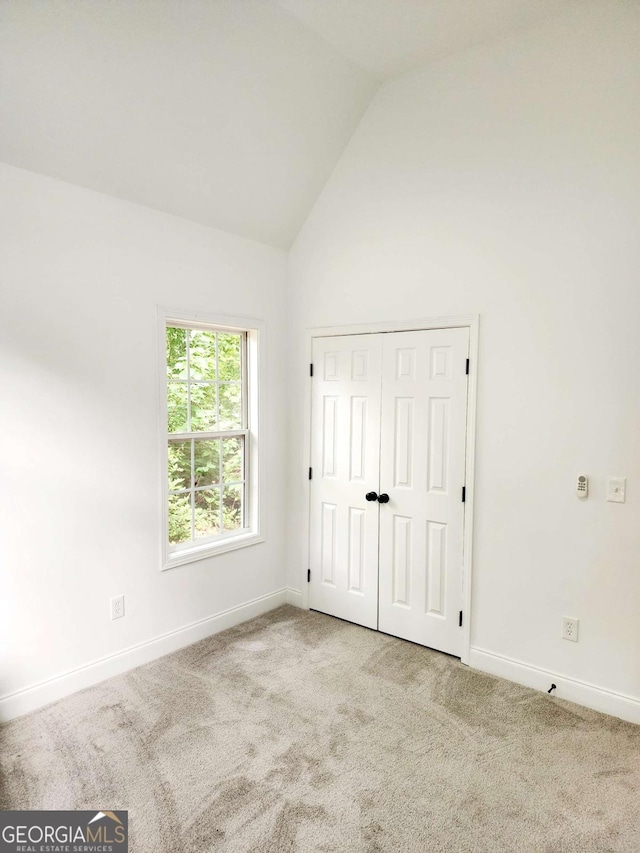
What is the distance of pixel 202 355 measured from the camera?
3.54 metres

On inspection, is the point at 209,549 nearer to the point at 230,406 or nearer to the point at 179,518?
the point at 179,518

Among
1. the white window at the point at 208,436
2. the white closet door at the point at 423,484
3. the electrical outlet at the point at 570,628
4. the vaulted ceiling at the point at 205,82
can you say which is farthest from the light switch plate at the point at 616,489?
the vaulted ceiling at the point at 205,82

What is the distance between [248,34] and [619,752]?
3.76 m

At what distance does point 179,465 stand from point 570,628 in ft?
8.05

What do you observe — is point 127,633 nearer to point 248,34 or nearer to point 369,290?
point 369,290

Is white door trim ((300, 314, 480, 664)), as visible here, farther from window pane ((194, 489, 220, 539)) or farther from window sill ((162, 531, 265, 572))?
window pane ((194, 489, 220, 539))

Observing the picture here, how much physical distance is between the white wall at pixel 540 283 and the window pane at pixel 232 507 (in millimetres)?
1642

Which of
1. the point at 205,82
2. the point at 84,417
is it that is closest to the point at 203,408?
the point at 84,417

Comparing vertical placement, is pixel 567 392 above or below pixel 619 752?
above

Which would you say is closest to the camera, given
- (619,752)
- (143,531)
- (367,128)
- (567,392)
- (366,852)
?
(366,852)

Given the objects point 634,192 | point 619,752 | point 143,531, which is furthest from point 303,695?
point 634,192

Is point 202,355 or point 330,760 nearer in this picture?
point 330,760

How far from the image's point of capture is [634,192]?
250 centimetres

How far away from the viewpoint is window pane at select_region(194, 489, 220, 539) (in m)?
3.56
